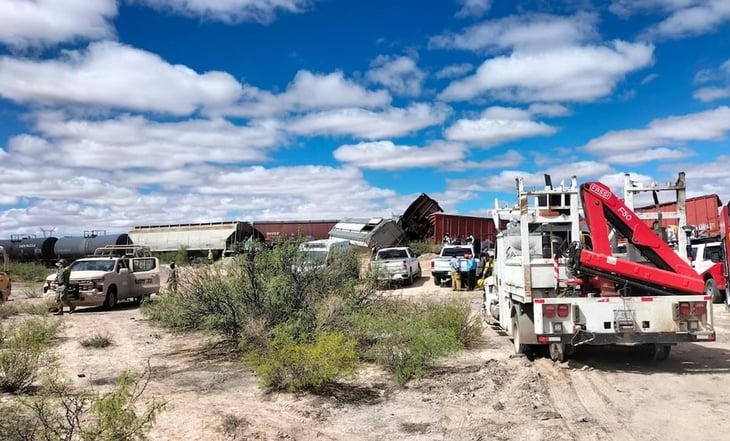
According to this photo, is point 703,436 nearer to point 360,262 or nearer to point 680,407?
point 680,407

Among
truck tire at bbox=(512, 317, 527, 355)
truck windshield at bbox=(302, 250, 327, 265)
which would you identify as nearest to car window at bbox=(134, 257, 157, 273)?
truck windshield at bbox=(302, 250, 327, 265)

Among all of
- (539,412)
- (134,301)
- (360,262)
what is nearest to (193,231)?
(134,301)

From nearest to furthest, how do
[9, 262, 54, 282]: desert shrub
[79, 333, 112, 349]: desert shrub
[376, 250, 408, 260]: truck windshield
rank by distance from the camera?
[79, 333, 112, 349]: desert shrub, [376, 250, 408, 260]: truck windshield, [9, 262, 54, 282]: desert shrub

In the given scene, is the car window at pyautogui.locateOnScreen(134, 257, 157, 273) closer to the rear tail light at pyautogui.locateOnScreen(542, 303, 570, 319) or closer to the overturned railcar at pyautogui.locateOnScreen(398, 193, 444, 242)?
the rear tail light at pyautogui.locateOnScreen(542, 303, 570, 319)

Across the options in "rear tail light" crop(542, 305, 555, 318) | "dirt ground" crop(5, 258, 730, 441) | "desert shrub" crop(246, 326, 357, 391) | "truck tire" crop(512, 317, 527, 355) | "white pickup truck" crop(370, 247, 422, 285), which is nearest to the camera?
"dirt ground" crop(5, 258, 730, 441)

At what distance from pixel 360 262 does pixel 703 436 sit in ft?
28.3

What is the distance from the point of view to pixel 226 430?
6.35 metres

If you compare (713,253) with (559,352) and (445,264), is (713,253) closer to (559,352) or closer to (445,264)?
(445,264)

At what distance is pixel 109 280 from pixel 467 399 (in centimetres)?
1582

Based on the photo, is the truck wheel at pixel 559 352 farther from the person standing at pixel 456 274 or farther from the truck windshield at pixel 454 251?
the truck windshield at pixel 454 251

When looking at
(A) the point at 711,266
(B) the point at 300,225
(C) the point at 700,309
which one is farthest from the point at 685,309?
(B) the point at 300,225

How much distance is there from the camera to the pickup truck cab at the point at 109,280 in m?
19.6

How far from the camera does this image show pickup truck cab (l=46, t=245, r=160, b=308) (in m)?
19.6

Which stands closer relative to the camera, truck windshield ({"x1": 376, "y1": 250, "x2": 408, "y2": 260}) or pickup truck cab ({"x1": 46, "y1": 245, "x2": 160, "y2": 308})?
pickup truck cab ({"x1": 46, "y1": 245, "x2": 160, "y2": 308})
